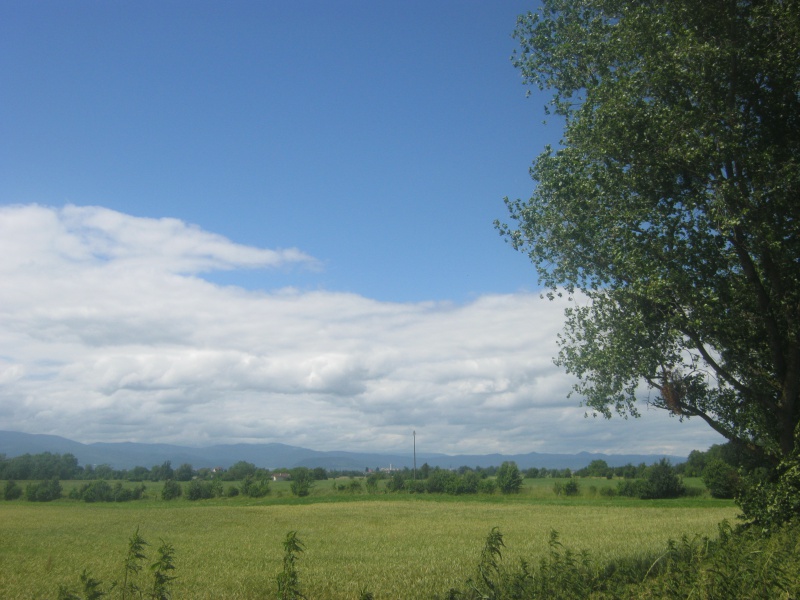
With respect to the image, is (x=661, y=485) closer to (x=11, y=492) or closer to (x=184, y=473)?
(x=11, y=492)

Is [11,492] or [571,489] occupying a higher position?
[571,489]

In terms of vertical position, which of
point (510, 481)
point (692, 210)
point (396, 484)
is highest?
point (692, 210)

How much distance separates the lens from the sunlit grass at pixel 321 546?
1515 cm

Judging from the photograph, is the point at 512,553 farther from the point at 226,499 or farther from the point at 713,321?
the point at 226,499

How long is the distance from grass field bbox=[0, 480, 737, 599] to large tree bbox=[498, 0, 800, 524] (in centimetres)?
501

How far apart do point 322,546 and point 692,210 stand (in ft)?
64.0

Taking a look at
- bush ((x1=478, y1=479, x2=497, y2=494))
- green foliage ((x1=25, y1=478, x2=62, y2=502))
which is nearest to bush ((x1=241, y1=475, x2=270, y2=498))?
green foliage ((x1=25, y1=478, x2=62, y2=502))

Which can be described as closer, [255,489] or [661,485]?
[661,485]

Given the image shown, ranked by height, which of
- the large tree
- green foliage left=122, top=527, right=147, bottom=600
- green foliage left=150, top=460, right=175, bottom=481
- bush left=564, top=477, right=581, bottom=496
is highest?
the large tree

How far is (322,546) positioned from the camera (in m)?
24.8

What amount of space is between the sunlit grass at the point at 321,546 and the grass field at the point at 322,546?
0.05 metres

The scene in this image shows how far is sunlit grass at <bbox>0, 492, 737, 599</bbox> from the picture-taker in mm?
15148

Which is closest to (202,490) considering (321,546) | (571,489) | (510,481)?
(510,481)

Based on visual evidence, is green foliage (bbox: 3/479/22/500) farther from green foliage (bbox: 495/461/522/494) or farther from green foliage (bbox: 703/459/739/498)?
green foliage (bbox: 703/459/739/498)
